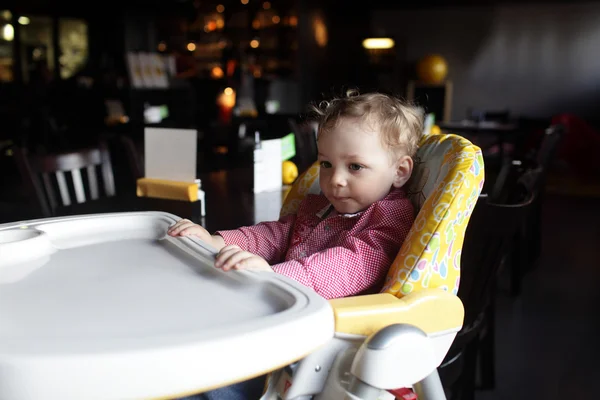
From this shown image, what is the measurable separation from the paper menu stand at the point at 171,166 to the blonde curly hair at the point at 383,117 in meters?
0.53

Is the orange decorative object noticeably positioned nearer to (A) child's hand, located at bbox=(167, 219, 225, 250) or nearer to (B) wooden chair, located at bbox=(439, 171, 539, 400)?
(B) wooden chair, located at bbox=(439, 171, 539, 400)

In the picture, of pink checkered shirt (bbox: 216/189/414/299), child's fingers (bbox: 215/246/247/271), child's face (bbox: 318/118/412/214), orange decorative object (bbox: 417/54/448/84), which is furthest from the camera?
orange decorative object (bbox: 417/54/448/84)

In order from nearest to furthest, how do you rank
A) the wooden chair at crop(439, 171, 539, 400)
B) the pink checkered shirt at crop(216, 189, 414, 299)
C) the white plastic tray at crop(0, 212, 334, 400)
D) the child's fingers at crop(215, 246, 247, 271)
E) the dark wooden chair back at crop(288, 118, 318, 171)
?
the white plastic tray at crop(0, 212, 334, 400) → the child's fingers at crop(215, 246, 247, 271) → the pink checkered shirt at crop(216, 189, 414, 299) → the wooden chair at crop(439, 171, 539, 400) → the dark wooden chair back at crop(288, 118, 318, 171)

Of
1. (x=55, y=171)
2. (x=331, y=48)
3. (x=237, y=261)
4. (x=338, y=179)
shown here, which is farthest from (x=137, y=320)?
(x=331, y=48)

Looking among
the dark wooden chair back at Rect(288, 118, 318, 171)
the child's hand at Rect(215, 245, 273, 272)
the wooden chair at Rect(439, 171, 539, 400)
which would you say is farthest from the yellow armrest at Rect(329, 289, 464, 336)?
the dark wooden chair back at Rect(288, 118, 318, 171)

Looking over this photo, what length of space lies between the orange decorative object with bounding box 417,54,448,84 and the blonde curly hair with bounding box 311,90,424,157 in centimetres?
834

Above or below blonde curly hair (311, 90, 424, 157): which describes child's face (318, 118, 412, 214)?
below

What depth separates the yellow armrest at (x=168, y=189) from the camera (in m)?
1.73

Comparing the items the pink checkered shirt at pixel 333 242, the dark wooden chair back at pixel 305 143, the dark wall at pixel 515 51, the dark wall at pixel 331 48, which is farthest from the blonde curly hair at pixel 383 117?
the dark wall at pixel 515 51

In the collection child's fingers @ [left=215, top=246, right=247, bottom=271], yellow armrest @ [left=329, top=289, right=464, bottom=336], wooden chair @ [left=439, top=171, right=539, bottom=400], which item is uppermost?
child's fingers @ [left=215, top=246, right=247, bottom=271]

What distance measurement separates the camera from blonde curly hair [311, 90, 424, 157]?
1.25m

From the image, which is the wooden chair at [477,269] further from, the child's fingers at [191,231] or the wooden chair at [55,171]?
the wooden chair at [55,171]

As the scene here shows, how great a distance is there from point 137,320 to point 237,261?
0.77ft

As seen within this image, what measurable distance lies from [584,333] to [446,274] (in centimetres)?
220
